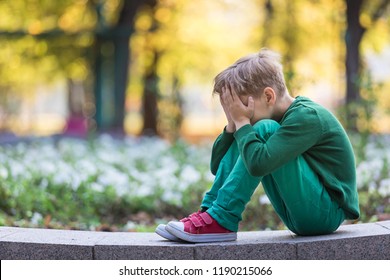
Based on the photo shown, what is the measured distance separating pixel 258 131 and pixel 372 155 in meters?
4.93

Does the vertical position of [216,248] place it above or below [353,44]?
below

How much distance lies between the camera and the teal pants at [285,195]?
358 centimetres

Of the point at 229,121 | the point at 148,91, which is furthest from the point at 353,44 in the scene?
the point at 229,121

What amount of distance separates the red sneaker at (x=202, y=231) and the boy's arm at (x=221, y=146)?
A: 1.17 ft

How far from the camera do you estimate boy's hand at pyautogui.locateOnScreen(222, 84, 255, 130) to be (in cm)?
366

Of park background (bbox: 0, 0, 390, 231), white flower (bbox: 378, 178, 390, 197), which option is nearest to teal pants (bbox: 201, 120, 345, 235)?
park background (bbox: 0, 0, 390, 231)

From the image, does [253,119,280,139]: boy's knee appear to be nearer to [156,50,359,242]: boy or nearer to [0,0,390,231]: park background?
[156,50,359,242]: boy

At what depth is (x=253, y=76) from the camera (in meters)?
3.64

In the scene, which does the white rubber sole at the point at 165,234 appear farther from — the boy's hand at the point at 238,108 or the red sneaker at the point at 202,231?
the boy's hand at the point at 238,108

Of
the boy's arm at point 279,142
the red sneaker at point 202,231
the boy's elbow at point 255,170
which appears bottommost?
the red sneaker at point 202,231

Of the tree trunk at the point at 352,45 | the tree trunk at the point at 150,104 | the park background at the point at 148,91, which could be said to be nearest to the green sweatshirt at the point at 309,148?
the park background at the point at 148,91

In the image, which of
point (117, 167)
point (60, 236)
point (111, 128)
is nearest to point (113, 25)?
point (111, 128)

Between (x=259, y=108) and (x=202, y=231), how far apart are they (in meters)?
0.60

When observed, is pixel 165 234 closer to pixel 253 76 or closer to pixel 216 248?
pixel 216 248
